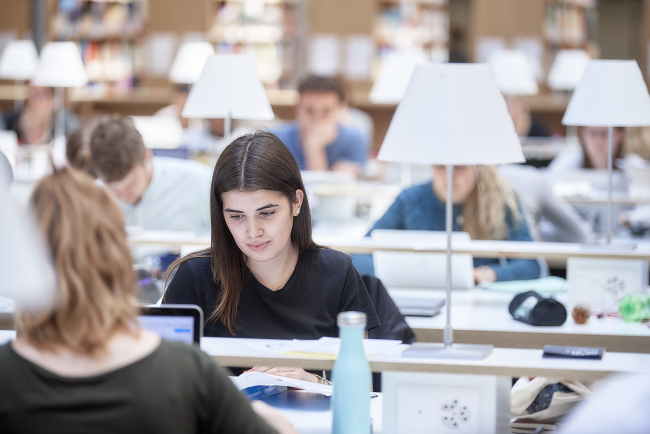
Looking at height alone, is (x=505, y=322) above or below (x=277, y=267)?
below

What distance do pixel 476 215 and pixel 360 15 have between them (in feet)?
18.2

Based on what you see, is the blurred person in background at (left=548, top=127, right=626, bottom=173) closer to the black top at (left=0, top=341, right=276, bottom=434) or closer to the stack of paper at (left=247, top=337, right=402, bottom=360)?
the stack of paper at (left=247, top=337, right=402, bottom=360)

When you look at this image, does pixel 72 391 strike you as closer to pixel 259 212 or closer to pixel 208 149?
pixel 259 212

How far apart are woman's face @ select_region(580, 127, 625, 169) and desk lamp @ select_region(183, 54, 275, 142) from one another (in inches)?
88.8

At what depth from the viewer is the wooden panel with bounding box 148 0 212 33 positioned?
808 cm

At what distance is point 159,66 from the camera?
8219mm

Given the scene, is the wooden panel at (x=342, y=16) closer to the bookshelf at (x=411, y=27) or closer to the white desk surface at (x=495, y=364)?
the bookshelf at (x=411, y=27)

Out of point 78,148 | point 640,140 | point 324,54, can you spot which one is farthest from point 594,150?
point 324,54

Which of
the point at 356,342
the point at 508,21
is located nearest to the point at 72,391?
the point at 356,342

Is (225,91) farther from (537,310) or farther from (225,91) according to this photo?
(537,310)

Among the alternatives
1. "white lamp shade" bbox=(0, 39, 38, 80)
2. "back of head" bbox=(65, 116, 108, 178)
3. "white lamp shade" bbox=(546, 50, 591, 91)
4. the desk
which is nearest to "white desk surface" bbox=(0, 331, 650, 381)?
the desk

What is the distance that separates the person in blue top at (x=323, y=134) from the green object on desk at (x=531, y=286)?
2310 mm

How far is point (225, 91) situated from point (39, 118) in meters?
4.71

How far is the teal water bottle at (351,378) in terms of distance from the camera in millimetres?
1288
